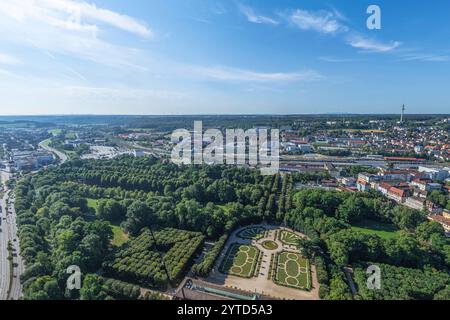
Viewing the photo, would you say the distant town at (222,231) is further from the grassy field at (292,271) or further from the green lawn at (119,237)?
the green lawn at (119,237)

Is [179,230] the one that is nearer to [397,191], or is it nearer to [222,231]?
[222,231]

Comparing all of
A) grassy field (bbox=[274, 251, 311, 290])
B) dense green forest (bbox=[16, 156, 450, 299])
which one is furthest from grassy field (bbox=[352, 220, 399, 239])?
grassy field (bbox=[274, 251, 311, 290])

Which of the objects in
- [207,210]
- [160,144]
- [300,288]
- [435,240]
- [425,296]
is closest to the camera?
[425,296]

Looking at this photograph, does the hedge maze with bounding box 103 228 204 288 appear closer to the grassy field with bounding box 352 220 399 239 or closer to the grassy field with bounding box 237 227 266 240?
the grassy field with bounding box 237 227 266 240

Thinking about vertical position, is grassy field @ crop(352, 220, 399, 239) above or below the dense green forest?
below
